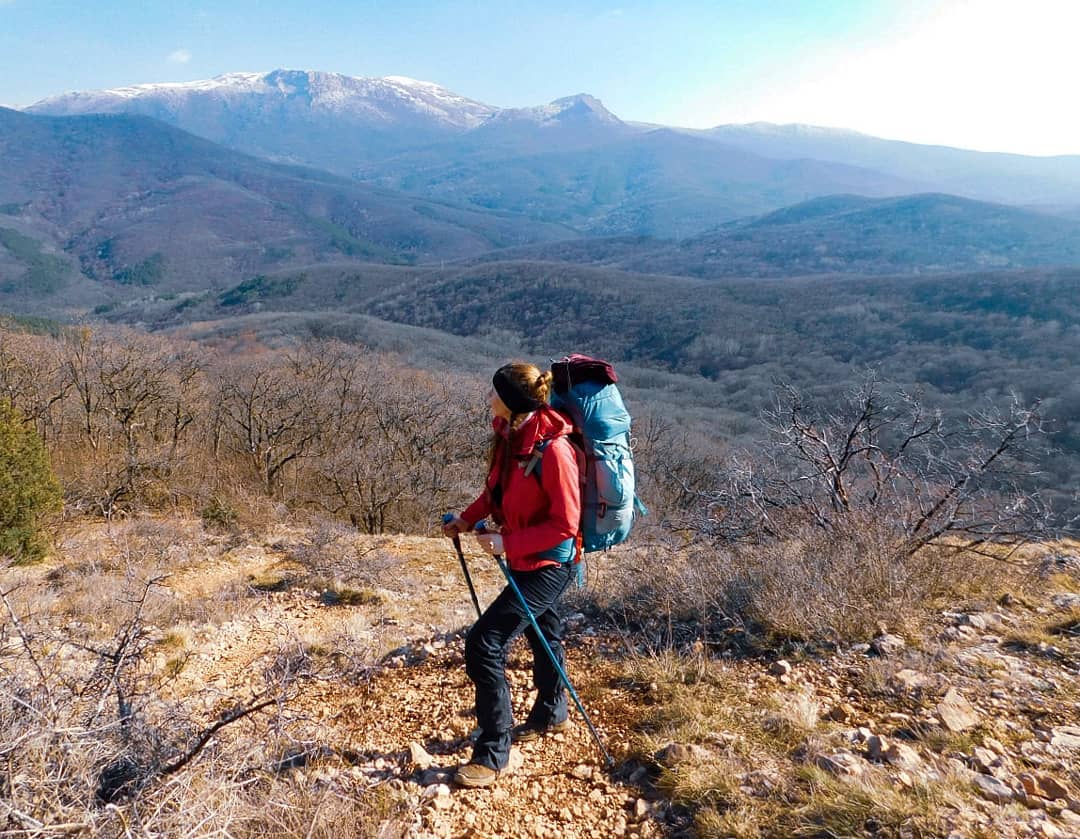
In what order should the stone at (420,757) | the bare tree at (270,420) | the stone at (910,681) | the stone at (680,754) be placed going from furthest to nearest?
the bare tree at (270,420) → the stone at (910,681) → the stone at (420,757) → the stone at (680,754)

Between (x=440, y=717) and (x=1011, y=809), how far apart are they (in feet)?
8.24

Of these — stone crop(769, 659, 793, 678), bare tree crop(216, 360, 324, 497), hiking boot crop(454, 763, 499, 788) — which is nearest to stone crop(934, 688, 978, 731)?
stone crop(769, 659, 793, 678)

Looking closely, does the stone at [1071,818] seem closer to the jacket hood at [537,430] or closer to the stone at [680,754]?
the stone at [680,754]

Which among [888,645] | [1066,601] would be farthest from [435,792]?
[1066,601]

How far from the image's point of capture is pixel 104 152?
641 feet

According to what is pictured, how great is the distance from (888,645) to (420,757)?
2700 millimetres

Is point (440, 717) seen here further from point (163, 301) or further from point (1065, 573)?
point (163, 301)

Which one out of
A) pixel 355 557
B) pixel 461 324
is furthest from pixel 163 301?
pixel 355 557

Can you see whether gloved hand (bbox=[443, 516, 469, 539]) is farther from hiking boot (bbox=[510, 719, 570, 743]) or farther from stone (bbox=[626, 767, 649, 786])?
stone (bbox=[626, 767, 649, 786])

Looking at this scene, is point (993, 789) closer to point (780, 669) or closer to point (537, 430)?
point (780, 669)

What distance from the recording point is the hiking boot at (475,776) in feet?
8.63

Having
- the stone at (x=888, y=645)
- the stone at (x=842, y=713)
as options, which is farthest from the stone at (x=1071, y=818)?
the stone at (x=888, y=645)

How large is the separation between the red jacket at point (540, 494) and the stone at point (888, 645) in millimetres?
2205

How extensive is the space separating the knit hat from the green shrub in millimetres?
6659
